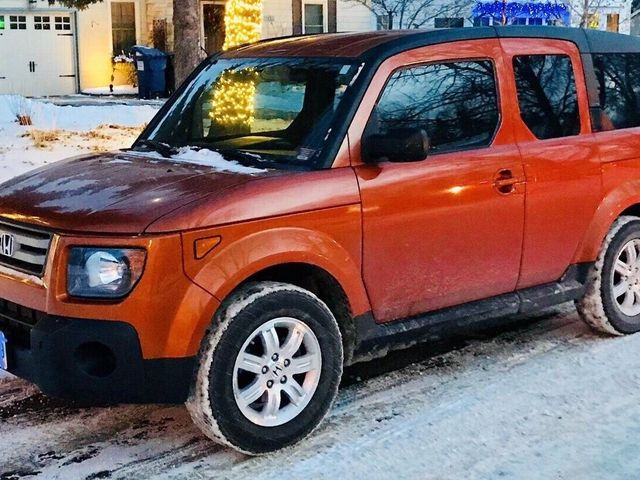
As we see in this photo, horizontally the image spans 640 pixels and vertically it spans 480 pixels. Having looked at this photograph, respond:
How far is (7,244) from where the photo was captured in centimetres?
424

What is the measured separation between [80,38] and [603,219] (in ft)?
73.1

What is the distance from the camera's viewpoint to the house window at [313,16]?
2830 centimetres

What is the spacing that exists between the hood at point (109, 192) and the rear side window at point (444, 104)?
0.91 meters

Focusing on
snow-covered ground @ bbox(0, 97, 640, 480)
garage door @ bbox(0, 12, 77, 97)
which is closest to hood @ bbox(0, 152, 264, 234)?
snow-covered ground @ bbox(0, 97, 640, 480)

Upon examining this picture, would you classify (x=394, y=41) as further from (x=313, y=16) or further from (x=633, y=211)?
(x=313, y=16)

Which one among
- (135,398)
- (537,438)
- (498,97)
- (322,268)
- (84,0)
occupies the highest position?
(84,0)

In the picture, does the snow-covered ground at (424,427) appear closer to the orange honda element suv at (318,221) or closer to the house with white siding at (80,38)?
the orange honda element suv at (318,221)

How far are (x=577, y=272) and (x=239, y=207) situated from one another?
8.08ft

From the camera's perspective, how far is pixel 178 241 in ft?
12.5

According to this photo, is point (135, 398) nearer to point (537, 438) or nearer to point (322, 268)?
point (322, 268)

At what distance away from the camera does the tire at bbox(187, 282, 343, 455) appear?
3961 millimetres

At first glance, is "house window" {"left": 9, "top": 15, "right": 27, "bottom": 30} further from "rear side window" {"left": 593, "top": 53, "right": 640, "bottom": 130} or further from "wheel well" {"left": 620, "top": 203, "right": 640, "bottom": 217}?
"wheel well" {"left": 620, "top": 203, "right": 640, "bottom": 217}

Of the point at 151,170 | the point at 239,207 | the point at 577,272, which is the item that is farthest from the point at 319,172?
the point at 577,272

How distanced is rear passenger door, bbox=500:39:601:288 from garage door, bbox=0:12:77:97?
22.0 metres
